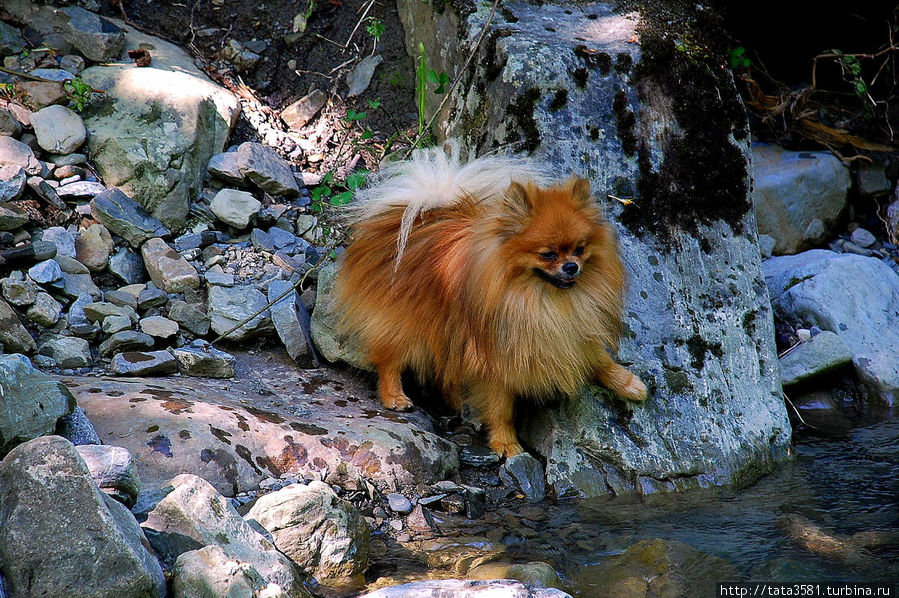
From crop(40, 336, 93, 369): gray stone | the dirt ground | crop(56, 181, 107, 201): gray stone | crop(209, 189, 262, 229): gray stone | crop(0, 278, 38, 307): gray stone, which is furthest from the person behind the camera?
the dirt ground

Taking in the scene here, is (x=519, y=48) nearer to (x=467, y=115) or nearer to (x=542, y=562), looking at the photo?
(x=467, y=115)

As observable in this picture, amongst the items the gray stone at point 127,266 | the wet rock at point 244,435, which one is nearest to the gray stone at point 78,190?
the gray stone at point 127,266

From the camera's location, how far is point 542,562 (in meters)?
3.46

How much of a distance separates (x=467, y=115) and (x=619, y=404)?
2.06 m

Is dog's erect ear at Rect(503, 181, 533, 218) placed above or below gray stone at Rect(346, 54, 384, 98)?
below

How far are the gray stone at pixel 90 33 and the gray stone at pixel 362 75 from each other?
5.52 feet

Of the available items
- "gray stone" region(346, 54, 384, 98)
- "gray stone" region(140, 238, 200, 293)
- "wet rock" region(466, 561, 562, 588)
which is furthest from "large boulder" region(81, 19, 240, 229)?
"wet rock" region(466, 561, 562, 588)

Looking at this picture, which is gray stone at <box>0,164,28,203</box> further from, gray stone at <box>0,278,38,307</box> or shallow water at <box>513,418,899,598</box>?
shallow water at <box>513,418,899,598</box>

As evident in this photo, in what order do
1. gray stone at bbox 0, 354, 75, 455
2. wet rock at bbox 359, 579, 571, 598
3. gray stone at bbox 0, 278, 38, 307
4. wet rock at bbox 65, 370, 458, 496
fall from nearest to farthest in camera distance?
1. wet rock at bbox 359, 579, 571, 598
2. gray stone at bbox 0, 354, 75, 455
3. wet rock at bbox 65, 370, 458, 496
4. gray stone at bbox 0, 278, 38, 307

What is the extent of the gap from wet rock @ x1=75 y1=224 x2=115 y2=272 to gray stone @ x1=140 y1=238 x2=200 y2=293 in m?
0.21

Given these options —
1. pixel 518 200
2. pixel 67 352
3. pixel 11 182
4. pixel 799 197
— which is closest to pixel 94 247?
pixel 11 182

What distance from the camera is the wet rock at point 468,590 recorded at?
2.89 metres

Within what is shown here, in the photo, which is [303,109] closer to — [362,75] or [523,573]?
[362,75]

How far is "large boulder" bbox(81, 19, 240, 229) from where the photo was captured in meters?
5.22
